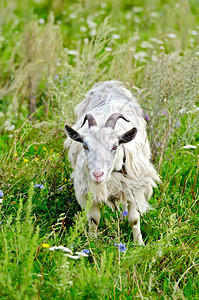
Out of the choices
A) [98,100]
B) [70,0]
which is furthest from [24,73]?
[70,0]

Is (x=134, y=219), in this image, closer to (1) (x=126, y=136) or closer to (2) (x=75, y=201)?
(2) (x=75, y=201)

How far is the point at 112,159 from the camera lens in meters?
3.10

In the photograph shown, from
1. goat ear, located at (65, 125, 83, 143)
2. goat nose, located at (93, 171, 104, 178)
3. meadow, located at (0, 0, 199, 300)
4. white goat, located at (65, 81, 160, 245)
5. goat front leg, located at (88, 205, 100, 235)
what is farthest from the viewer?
goat front leg, located at (88, 205, 100, 235)

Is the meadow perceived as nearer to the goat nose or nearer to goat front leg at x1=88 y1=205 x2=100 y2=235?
goat front leg at x1=88 y1=205 x2=100 y2=235

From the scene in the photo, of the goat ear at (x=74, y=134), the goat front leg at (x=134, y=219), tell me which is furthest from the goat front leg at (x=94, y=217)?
the goat ear at (x=74, y=134)

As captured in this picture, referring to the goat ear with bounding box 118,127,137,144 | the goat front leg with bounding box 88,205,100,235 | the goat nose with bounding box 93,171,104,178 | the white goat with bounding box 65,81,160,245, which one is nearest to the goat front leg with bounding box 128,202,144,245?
the white goat with bounding box 65,81,160,245

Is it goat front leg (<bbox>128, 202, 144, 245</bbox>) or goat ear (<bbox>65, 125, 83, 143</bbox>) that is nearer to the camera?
goat ear (<bbox>65, 125, 83, 143</bbox>)

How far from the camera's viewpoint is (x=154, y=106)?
4363 mm

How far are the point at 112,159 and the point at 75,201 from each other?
92 cm

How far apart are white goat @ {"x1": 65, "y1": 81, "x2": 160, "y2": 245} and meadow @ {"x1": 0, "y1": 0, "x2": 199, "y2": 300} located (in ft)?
0.64

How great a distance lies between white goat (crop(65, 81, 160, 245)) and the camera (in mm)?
3080

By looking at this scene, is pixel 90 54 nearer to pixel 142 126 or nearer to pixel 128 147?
pixel 142 126

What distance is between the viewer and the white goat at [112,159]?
308 cm

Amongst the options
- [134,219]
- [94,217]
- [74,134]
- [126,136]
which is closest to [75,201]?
[94,217]
